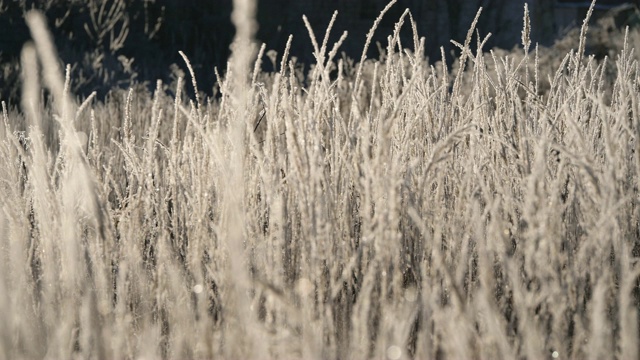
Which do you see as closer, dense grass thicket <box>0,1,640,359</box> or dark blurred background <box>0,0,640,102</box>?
dense grass thicket <box>0,1,640,359</box>

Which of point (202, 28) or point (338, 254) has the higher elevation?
point (202, 28)

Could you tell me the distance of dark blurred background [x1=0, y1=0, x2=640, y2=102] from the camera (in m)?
9.69

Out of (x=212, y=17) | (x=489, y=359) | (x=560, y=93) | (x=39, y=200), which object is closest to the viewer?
(x=489, y=359)

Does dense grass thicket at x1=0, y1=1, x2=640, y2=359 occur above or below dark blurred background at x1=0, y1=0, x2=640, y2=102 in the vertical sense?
below

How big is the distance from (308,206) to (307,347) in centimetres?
A: 45

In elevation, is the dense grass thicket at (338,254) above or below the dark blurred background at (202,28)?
below

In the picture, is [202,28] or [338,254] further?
[202,28]

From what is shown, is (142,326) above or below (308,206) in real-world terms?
below

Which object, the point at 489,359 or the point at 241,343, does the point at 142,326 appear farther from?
the point at 489,359

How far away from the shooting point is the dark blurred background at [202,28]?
9688 mm

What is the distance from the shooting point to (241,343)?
4.69ft

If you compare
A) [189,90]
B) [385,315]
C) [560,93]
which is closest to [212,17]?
[189,90]

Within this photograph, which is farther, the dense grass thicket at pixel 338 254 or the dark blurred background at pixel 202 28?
the dark blurred background at pixel 202 28

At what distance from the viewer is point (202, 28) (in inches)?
509
